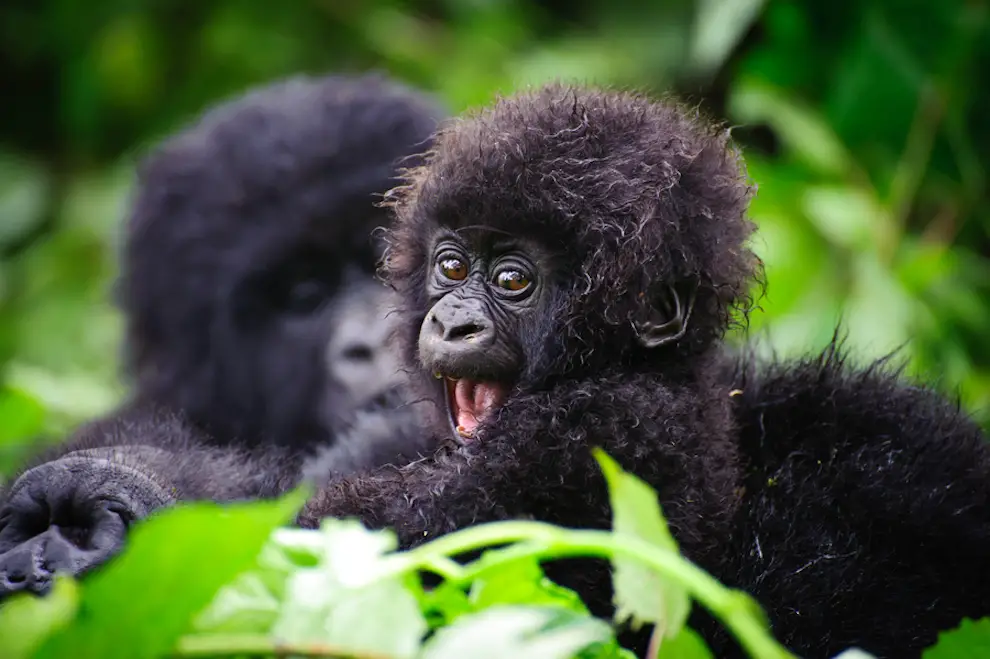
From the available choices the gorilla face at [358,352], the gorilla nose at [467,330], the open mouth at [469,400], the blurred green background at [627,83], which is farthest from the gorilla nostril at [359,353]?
the gorilla nose at [467,330]

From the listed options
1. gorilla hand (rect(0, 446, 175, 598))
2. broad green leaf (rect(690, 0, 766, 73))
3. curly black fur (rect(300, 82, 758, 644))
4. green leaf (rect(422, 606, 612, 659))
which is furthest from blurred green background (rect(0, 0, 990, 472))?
green leaf (rect(422, 606, 612, 659))

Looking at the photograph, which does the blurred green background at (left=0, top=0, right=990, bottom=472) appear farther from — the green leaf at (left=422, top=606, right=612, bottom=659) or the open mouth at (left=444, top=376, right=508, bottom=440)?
the green leaf at (left=422, top=606, right=612, bottom=659)

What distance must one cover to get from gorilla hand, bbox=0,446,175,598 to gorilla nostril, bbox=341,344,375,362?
0.99 m

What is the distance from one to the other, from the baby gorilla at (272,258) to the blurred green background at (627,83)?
1.18ft

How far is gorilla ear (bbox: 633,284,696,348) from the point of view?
1673mm

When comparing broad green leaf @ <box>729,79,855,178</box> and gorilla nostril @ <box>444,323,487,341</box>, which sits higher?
broad green leaf @ <box>729,79,855,178</box>

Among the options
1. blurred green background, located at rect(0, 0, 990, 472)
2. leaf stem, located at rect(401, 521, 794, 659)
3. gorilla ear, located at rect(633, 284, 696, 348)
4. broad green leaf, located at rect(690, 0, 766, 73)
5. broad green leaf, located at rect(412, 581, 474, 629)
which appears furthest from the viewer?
blurred green background, located at rect(0, 0, 990, 472)

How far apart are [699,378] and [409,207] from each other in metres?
0.53

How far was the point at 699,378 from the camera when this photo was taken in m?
1.70

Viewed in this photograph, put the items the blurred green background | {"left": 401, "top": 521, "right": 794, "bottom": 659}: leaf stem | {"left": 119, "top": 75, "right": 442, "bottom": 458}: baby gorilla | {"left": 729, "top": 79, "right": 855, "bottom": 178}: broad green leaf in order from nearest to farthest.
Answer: {"left": 401, "top": 521, "right": 794, "bottom": 659}: leaf stem, {"left": 119, "top": 75, "right": 442, "bottom": 458}: baby gorilla, the blurred green background, {"left": 729, "top": 79, "right": 855, "bottom": 178}: broad green leaf

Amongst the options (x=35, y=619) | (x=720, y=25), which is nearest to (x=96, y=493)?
(x=35, y=619)

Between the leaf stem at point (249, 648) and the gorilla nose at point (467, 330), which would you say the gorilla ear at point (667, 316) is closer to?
the gorilla nose at point (467, 330)

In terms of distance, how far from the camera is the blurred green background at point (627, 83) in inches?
127

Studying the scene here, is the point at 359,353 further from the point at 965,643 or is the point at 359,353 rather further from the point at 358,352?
the point at 965,643
